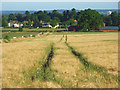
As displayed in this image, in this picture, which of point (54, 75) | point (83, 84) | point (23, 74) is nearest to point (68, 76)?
point (54, 75)

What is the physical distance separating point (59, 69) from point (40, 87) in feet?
13.8

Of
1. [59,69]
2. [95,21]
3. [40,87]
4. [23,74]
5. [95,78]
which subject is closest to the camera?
[40,87]

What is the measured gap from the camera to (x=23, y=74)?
555 inches

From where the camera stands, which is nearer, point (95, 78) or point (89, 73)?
point (95, 78)

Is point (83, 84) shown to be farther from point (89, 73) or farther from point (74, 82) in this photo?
point (89, 73)

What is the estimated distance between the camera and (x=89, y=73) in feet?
46.9

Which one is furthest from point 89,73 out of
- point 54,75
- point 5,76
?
point 5,76

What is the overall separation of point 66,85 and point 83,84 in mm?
864

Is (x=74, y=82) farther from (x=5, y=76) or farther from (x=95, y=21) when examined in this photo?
(x=95, y=21)

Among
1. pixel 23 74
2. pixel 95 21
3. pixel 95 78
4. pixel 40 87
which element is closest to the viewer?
pixel 40 87

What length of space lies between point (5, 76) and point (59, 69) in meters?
3.50

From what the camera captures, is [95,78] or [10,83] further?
[95,78]

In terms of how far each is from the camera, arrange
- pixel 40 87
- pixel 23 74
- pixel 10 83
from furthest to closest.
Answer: pixel 23 74
pixel 10 83
pixel 40 87

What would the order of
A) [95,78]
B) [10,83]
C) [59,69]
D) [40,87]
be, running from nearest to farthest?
[40,87] < [10,83] < [95,78] < [59,69]
